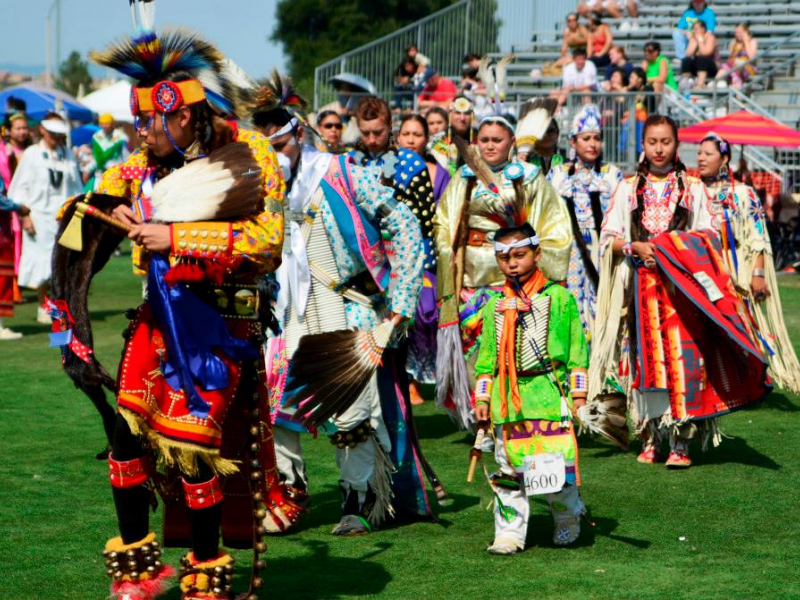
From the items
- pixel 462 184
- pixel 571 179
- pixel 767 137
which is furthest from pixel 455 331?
pixel 767 137

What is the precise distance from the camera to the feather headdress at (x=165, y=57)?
3969mm

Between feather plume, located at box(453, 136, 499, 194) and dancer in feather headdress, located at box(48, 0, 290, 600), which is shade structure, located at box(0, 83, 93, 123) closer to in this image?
feather plume, located at box(453, 136, 499, 194)

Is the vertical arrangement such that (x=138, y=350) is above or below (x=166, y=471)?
above

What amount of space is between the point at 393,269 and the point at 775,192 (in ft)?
45.3

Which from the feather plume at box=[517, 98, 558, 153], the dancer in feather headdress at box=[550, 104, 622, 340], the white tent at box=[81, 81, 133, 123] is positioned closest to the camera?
the feather plume at box=[517, 98, 558, 153]

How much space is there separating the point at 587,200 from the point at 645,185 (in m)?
1.45

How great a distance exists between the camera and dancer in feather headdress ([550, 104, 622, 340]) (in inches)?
317

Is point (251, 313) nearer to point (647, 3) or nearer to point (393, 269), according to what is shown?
point (393, 269)

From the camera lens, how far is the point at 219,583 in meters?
4.04

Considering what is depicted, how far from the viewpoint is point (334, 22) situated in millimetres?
48938

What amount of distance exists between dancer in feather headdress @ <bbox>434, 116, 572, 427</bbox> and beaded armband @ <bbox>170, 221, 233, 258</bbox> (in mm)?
2554

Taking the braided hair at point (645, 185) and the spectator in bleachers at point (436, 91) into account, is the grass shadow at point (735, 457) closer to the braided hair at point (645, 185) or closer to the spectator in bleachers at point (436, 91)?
the braided hair at point (645, 185)

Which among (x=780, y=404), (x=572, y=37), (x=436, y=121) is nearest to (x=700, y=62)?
(x=572, y=37)

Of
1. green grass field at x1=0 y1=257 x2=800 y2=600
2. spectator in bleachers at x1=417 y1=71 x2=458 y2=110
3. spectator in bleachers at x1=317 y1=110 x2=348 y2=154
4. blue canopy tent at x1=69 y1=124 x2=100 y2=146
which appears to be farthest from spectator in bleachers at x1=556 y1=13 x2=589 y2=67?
green grass field at x1=0 y1=257 x2=800 y2=600
